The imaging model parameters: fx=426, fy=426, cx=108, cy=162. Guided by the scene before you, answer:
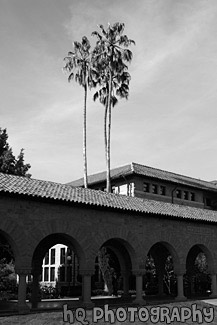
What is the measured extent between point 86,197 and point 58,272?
24824mm

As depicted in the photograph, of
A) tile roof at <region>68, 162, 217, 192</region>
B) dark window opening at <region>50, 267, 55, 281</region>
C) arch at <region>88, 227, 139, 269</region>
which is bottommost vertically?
dark window opening at <region>50, 267, 55, 281</region>

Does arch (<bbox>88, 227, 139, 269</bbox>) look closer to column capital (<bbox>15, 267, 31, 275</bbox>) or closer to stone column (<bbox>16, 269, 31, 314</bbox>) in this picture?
column capital (<bbox>15, 267, 31, 275</bbox>)

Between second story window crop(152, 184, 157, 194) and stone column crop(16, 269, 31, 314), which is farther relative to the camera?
second story window crop(152, 184, 157, 194)

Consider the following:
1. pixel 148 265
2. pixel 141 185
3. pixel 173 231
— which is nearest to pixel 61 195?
pixel 173 231

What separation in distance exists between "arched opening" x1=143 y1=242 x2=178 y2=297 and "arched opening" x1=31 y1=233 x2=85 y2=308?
5448 millimetres

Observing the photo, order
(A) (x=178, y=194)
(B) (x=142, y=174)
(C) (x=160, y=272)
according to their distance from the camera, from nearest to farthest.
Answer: (C) (x=160, y=272) → (B) (x=142, y=174) → (A) (x=178, y=194)

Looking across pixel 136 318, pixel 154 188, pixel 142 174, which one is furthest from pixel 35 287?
pixel 154 188

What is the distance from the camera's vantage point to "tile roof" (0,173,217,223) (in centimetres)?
1845

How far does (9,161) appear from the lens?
106 ft

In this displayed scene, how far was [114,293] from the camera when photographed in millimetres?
32625

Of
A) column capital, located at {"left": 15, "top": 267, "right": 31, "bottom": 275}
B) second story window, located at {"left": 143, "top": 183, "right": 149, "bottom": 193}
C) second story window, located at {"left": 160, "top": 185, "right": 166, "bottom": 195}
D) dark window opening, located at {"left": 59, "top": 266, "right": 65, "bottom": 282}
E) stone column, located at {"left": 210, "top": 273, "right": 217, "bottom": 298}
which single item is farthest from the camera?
second story window, located at {"left": 160, "top": 185, "right": 166, "bottom": 195}

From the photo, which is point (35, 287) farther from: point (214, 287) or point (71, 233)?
point (214, 287)

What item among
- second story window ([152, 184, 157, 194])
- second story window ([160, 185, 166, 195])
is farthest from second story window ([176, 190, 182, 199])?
second story window ([152, 184, 157, 194])

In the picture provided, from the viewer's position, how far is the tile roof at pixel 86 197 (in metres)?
18.4
